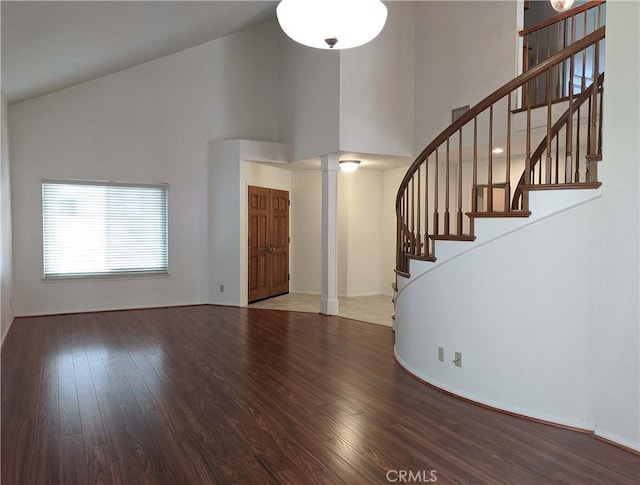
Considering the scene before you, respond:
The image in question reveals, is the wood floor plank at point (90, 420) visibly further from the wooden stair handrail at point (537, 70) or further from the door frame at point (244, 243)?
the door frame at point (244, 243)

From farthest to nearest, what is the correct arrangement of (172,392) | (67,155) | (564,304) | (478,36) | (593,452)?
1. (67,155)
2. (478,36)
3. (172,392)
4. (564,304)
5. (593,452)

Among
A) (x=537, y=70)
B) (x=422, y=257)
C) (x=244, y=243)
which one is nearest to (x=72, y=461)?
(x=422, y=257)

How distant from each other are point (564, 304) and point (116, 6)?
445 centimetres

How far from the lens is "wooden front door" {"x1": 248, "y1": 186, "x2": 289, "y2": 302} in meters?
7.80

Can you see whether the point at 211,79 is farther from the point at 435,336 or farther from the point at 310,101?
the point at 435,336

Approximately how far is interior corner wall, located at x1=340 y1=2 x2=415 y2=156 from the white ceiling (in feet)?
5.42

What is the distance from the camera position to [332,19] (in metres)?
3.34

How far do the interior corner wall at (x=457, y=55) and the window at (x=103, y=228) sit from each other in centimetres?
430

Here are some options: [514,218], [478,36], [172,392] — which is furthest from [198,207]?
[514,218]

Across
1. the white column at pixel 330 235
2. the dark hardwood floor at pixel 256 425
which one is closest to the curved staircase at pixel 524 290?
the dark hardwood floor at pixel 256 425

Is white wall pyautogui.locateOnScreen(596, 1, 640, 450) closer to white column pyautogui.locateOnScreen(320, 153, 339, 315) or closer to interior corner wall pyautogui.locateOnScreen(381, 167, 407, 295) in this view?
white column pyautogui.locateOnScreen(320, 153, 339, 315)

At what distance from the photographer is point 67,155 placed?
6.58 metres

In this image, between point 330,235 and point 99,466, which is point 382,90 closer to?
point 330,235

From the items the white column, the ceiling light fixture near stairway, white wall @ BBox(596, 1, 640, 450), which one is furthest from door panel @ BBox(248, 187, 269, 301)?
white wall @ BBox(596, 1, 640, 450)
